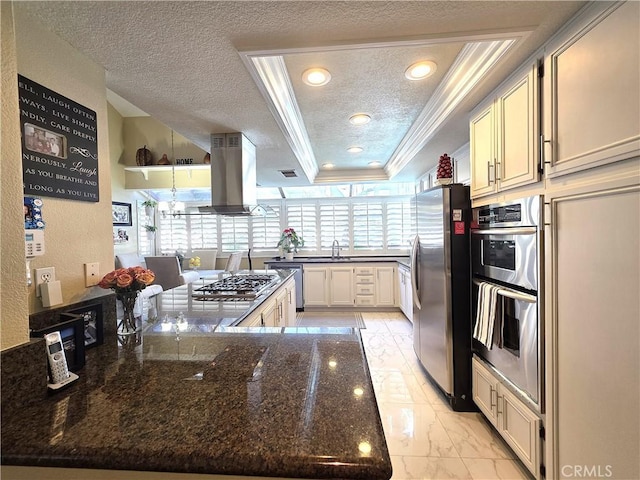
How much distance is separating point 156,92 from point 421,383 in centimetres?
297

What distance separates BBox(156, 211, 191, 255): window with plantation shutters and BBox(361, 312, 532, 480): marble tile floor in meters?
4.55

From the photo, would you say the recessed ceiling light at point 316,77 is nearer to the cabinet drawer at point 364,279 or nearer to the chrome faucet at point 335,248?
the cabinet drawer at point 364,279

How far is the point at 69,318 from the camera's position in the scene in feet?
3.56

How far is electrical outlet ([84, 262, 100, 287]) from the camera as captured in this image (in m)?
1.27

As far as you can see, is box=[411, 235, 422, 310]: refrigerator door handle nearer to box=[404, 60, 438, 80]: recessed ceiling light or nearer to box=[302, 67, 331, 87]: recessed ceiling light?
box=[404, 60, 438, 80]: recessed ceiling light

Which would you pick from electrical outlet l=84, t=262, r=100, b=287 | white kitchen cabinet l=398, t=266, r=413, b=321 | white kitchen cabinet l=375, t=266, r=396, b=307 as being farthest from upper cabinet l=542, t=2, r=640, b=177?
white kitchen cabinet l=375, t=266, r=396, b=307

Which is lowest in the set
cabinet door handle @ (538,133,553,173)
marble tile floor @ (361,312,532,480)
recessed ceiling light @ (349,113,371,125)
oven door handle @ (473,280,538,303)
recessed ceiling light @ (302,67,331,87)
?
marble tile floor @ (361,312,532,480)

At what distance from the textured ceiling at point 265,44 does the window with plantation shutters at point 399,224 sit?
3010 millimetres

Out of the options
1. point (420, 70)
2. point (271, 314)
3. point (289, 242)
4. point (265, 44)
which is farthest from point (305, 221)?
point (265, 44)

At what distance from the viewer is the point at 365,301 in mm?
4688

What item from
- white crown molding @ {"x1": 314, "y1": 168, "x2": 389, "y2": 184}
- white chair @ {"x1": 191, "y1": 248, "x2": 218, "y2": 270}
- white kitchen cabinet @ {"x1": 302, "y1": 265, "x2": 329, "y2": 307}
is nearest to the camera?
white crown molding @ {"x1": 314, "y1": 168, "x2": 389, "y2": 184}

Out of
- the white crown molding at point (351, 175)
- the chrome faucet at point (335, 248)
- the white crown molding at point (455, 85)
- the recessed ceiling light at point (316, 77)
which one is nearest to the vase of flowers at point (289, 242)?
the chrome faucet at point (335, 248)

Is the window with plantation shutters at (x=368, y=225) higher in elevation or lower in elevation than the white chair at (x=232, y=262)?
higher

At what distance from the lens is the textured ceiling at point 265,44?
1.07 meters
